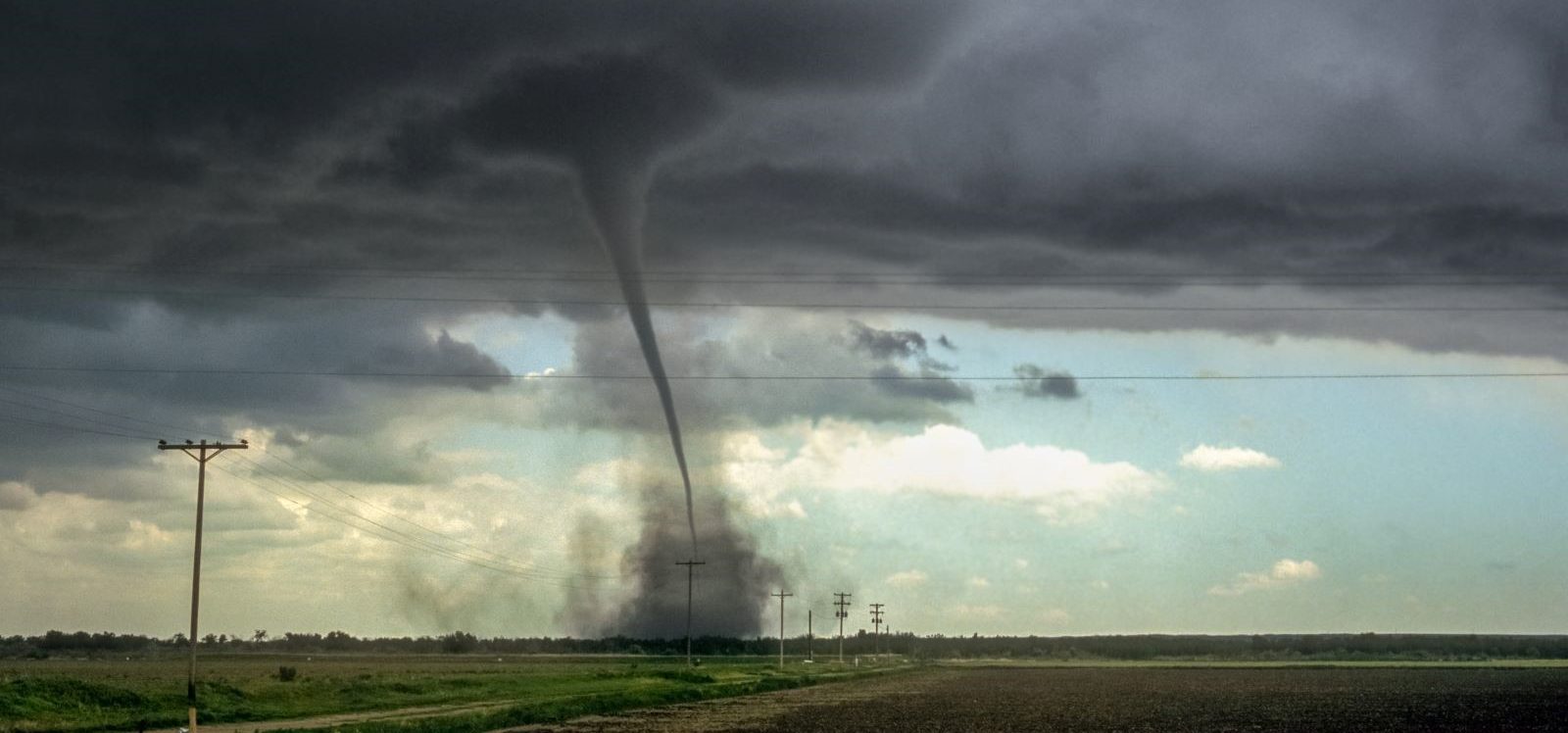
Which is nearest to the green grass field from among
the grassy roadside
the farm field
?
Answer: the grassy roadside

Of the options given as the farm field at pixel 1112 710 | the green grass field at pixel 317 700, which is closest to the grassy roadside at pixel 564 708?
the green grass field at pixel 317 700

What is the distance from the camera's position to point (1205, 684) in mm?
170500

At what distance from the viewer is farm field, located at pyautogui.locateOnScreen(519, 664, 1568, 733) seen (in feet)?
272

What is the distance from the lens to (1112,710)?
4112 inches

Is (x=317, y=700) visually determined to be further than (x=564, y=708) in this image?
Yes

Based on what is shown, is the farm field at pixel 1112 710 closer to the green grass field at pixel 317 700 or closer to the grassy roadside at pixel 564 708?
the grassy roadside at pixel 564 708

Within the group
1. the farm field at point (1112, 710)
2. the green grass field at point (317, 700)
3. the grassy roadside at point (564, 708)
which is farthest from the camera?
the farm field at point (1112, 710)

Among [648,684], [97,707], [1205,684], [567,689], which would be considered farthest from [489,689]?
[1205,684]

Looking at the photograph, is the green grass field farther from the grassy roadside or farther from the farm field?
the farm field

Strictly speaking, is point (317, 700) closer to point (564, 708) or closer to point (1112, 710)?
point (564, 708)

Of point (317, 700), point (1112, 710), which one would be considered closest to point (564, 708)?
point (317, 700)

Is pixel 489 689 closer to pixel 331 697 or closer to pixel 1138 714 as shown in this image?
pixel 331 697

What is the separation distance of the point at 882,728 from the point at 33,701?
48.4 meters

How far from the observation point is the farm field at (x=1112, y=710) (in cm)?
8281
